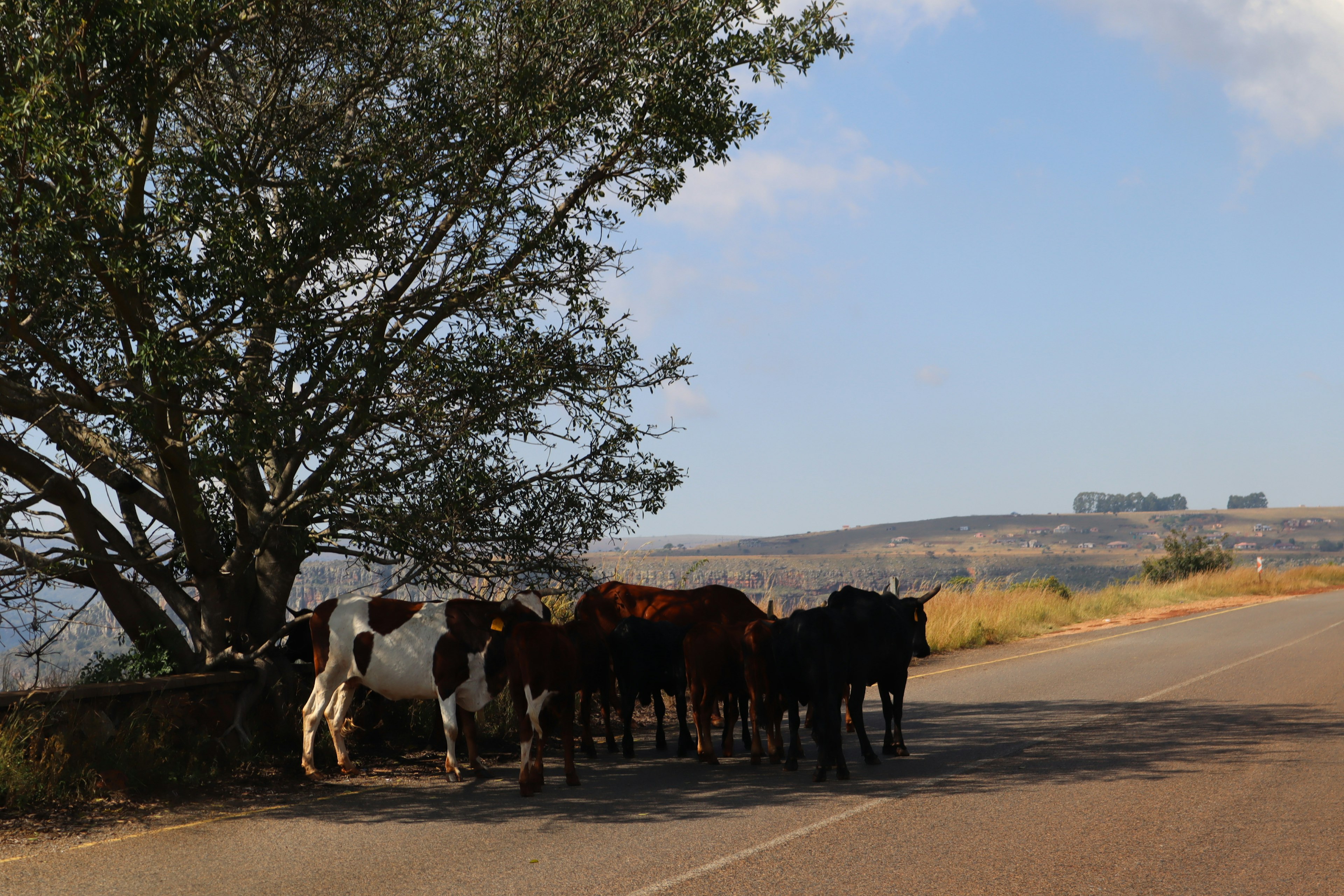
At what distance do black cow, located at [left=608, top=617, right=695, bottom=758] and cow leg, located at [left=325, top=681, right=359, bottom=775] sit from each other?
2.44 m

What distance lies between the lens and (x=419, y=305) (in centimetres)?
1036

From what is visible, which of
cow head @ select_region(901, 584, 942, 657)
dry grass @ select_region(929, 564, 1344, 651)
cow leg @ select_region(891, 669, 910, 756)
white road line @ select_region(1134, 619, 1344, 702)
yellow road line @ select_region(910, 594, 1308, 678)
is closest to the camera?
cow leg @ select_region(891, 669, 910, 756)

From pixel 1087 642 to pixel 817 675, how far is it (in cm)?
Result: 1591

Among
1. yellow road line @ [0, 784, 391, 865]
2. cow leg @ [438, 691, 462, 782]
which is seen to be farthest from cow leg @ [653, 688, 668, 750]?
yellow road line @ [0, 784, 391, 865]

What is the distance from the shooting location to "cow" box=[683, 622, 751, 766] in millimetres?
9805

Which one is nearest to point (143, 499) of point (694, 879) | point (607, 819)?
point (607, 819)

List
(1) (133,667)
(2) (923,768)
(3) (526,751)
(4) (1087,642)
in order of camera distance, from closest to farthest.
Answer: (3) (526,751)
(2) (923,768)
(1) (133,667)
(4) (1087,642)

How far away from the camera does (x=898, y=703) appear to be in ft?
33.1

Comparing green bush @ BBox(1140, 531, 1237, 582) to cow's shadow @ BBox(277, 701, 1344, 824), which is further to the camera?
green bush @ BBox(1140, 531, 1237, 582)

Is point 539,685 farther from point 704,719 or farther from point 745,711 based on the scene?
point 745,711

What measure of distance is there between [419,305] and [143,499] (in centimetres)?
345

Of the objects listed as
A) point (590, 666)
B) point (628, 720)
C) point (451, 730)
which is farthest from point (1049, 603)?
point (451, 730)

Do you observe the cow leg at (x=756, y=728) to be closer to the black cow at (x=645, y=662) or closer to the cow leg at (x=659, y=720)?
the black cow at (x=645, y=662)

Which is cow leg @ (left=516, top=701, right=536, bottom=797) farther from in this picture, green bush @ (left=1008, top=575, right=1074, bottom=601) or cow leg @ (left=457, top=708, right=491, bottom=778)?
green bush @ (left=1008, top=575, right=1074, bottom=601)
